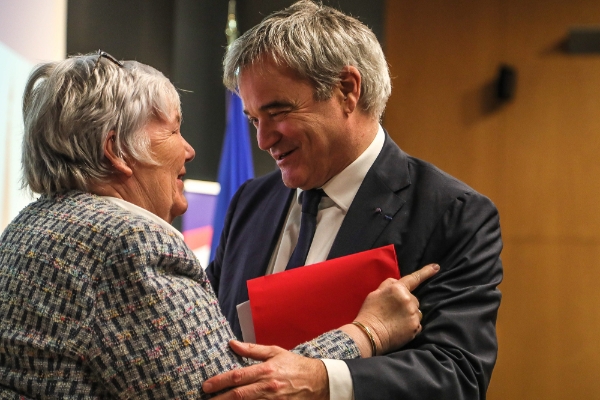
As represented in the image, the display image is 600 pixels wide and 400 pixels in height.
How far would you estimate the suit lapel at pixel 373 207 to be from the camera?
5.67ft

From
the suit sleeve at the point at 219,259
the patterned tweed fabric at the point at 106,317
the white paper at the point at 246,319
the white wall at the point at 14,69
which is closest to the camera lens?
the patterned tweed fabric at the point at 106,317

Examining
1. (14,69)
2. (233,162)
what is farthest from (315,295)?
(233,162)

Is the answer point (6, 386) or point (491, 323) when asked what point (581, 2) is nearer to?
point (491, 323)

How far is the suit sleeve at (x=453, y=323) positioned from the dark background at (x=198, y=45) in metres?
2.93

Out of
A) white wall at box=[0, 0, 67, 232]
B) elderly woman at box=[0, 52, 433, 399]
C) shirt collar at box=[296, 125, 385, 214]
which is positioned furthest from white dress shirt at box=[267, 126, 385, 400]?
white wall at box=[0, 0, 67, 232]

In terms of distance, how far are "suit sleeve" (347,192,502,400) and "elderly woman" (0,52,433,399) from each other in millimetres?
65

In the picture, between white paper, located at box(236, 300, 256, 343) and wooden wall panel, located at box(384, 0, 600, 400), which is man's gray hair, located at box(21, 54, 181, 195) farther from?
wooden wall panel, located at box(384, 0, 600, 400)

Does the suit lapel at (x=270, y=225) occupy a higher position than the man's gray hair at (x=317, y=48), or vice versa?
the man's gray hair at (x=317, y=48)

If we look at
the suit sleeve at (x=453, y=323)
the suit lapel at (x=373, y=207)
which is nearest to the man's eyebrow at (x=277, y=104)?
the suit lapel at (x=373, y=207)

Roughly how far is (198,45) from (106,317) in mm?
3778

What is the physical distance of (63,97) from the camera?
4.65 feet

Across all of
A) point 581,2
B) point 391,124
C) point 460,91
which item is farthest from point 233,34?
point 581,2

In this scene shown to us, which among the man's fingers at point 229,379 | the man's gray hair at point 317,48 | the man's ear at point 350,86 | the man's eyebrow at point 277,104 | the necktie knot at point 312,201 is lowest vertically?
the man's fingers at point 229,379

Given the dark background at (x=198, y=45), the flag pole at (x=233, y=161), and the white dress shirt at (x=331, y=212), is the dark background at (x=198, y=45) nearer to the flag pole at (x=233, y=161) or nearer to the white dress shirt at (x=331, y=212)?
the flag pole at (x=233, y=161)
